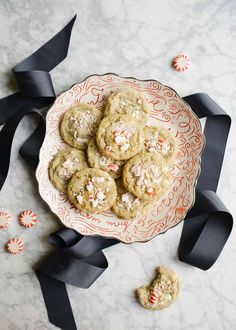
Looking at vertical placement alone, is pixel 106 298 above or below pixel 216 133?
below

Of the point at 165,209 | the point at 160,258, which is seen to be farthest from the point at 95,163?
the point at 160,258

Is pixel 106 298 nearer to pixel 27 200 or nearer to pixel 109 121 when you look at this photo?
pixel 27 200

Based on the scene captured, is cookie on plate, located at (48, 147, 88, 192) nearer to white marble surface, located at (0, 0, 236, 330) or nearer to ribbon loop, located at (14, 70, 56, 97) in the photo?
white marble surface, located at (0, 0, 236, 330)

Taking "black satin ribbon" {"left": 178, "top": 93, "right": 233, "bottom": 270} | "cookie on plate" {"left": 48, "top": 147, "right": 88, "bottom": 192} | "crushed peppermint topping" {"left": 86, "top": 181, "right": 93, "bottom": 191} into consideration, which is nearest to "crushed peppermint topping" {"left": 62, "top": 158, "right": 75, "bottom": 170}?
"cookie on plate" {"left": 48, "top": 147, "right": 88, "bottom": 192}

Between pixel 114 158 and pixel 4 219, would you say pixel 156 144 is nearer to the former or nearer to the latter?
pixel 114 158

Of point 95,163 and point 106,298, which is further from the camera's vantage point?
point 106,298

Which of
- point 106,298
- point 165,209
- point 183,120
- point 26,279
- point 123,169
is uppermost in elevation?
point 183,120

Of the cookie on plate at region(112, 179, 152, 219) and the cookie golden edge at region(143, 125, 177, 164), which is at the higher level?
the cookie golden edge at region(143, 125, 177, 164)
